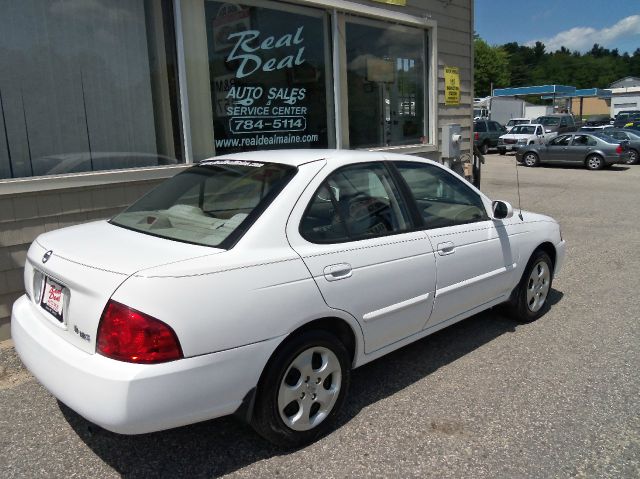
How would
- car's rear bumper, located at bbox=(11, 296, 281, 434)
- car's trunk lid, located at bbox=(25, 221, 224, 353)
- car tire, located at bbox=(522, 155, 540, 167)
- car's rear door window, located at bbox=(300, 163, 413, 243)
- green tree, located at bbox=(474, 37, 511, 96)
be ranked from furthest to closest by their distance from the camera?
green tree, located at bbox=(474, 37, 511, 96)
car tire, located at bbox=(522, 155, 540, 167)
car's rear door window, located at bbox=(300, 163, 413, 243)
car's trunk lid, located at bbox=(25, 221, 224, 353)
car's rear bumper, located at bbox=(11, 296, 281, 434)

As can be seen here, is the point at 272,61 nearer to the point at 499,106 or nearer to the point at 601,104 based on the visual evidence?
the point at 499,106

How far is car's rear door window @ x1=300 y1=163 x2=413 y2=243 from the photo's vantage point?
9.73 feet

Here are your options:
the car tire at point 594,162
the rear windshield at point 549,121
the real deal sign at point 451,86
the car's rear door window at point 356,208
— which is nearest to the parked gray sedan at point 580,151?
the car tire at point 594,162

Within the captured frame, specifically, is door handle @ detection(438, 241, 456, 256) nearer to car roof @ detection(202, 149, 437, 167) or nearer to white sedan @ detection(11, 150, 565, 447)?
white sedan @ detection(11, 150, 565, 447)

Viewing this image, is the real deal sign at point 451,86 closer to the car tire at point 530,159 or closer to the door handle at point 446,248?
the door handle at point 446,248

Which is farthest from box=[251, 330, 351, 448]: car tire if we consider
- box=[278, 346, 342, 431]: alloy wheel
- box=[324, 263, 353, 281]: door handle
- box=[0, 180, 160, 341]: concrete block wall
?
box=[0, 180, 160, 341]: concrete block wall

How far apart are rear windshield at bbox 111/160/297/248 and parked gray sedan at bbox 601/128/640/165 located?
21790 millimetres

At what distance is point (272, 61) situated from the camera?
6637 millimetres

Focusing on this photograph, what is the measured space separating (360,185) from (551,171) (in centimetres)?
1866

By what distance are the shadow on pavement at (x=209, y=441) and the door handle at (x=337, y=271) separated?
903 mm

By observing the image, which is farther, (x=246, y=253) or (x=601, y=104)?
(x=601, y=104)

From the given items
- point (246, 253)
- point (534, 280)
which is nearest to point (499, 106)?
point (534, 280)

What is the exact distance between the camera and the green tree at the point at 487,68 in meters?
81.9

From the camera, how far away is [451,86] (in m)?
9.39
